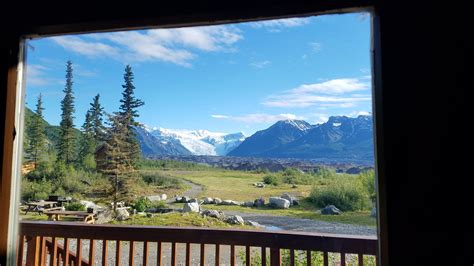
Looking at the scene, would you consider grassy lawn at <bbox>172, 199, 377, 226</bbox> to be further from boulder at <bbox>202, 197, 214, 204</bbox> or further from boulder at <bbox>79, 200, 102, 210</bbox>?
boulder at <bbox>79, 200, 102, 210</bbox>

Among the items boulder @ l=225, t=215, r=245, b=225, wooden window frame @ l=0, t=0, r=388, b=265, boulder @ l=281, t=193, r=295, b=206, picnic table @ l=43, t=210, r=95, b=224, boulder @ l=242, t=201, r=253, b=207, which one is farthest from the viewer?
picnic table @ l=43, t=210, r=95, b=224

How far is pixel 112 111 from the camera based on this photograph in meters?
1.61

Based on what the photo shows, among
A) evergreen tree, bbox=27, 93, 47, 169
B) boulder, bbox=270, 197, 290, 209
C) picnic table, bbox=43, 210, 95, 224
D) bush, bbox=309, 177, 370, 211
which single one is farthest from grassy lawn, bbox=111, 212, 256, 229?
evergreen tree, bbox=27, 93, 47, 169

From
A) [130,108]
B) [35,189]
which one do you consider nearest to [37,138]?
[35,189]

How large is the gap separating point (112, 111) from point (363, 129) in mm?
1195

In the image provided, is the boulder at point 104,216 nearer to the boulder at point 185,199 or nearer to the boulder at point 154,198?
the boulder at point 154,198

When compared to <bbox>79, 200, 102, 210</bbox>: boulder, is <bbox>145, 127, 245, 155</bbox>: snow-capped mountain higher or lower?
higher

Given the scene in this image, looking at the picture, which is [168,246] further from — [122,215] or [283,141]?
[283,141]

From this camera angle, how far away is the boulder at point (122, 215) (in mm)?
1768

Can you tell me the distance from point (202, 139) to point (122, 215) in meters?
0.62

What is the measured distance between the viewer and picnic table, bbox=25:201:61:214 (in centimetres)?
130

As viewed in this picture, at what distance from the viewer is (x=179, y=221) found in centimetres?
176

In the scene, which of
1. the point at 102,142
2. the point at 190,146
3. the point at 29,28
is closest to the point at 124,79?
the point at 102,142

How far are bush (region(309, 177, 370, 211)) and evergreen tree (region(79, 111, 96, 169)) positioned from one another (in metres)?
1.07
